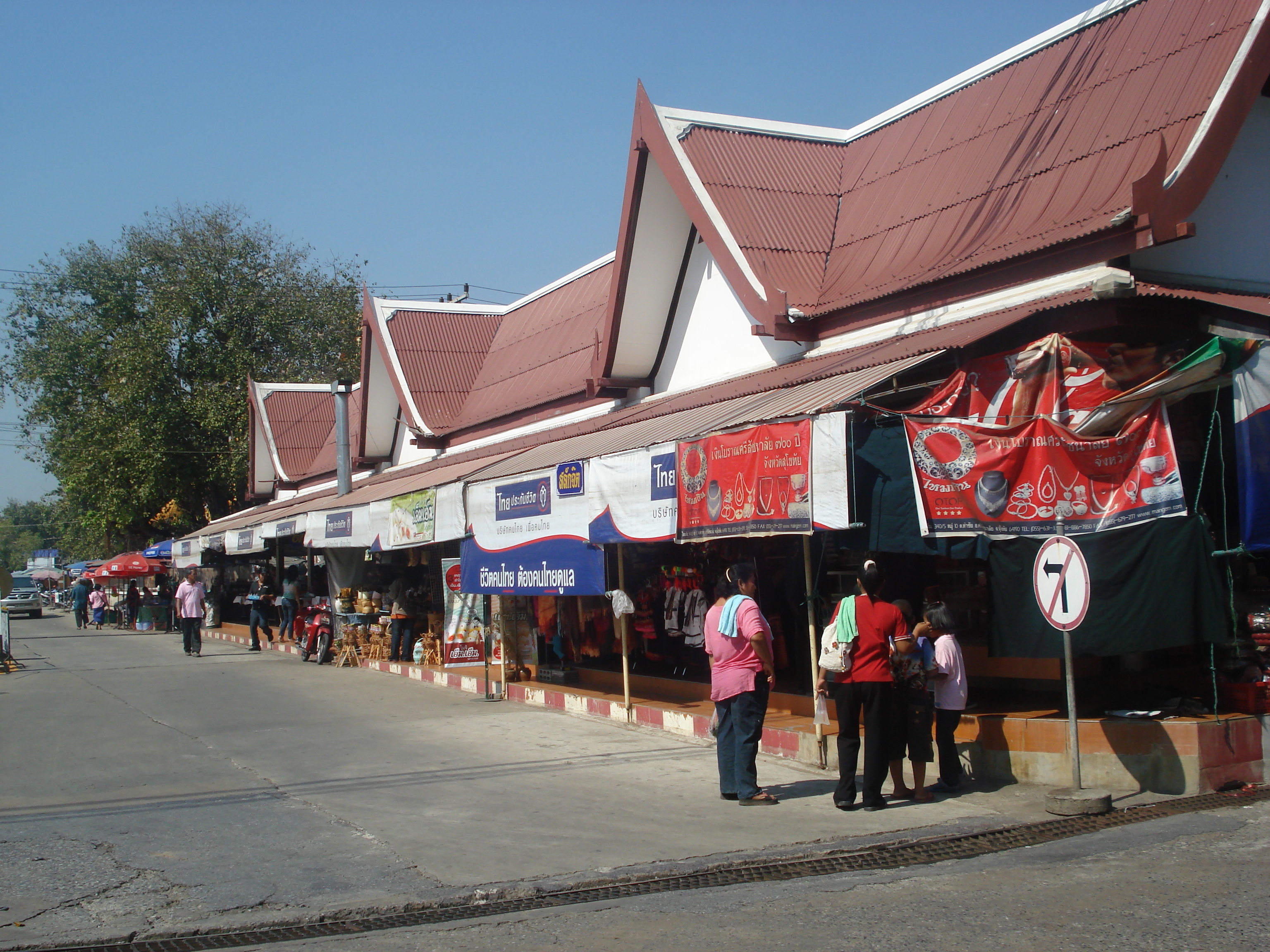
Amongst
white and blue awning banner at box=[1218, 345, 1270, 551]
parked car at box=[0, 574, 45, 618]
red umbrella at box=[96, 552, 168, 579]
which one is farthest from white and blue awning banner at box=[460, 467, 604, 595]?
parked car at box=[0, 574, 45, 618]

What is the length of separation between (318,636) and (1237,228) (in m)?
17.3

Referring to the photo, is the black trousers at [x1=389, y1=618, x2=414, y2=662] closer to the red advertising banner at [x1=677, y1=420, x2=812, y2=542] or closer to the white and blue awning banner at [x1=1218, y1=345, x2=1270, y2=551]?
the red advertising banner at [x1=677, y1=420, x2=812, y2=542]

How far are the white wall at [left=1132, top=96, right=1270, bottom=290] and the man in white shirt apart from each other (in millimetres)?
20076

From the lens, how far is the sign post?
7.98m

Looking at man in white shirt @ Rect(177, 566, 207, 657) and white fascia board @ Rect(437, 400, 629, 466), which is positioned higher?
white fascia board @ Rect(437, 400, 629, 466)

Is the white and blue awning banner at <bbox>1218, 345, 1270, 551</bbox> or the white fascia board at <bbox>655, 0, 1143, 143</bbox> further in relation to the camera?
the white fascia board at <bbox>655, 0, 1143, 143</bbox>

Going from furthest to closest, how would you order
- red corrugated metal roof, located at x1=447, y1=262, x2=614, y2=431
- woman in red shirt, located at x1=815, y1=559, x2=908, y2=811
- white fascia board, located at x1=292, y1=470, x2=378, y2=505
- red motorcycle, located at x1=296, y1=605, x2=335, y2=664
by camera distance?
white fascia board, located at x1=292, y1=470, x2=378, y2=505
red motorcycle, located at x1=296, y1=605, x2=335, y2=664
red corrugated metal roof, located at x1=447, y1=262, x2=614, y2=431
woman in red shirt, located at x1=815, y1=559, x2=908, y2=811

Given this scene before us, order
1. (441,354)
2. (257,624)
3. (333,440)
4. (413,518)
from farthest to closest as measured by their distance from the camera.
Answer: (333,440) → (257,624) → (441,354) → (413,518)

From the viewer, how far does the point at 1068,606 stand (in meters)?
8.05

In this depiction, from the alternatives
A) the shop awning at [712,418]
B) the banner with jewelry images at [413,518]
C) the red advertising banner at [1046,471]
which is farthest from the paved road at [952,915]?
the banner with jewelry images at [413,518]

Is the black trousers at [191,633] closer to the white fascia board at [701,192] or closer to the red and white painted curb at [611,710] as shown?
the red and white painted curb at [611,710]

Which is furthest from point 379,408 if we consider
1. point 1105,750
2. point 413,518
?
point 1105,750

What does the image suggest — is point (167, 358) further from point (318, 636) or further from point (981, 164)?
point (981, 164)

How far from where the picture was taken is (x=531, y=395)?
65.6ft
